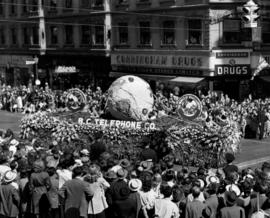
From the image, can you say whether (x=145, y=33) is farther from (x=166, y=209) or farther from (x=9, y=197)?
(x=166, y=209)

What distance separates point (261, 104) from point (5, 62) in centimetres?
3236

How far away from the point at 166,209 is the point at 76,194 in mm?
1898

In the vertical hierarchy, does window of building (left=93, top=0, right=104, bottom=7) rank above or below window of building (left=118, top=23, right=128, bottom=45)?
above

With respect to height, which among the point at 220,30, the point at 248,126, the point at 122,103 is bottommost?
the point at 248,126

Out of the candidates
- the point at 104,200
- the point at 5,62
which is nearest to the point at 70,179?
the point at 104,200

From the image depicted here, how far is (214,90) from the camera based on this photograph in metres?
32.3

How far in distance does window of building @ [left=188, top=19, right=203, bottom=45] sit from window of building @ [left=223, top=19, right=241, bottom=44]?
1367 millimetres

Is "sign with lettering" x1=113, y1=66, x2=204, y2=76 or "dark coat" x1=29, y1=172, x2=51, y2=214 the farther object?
"sign with lettering" x1=113, y1=66, x2=204, y2=76

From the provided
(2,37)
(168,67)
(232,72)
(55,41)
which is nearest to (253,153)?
(232,72)

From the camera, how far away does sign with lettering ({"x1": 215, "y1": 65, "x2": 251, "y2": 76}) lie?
1240 inches

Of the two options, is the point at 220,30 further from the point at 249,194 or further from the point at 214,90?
the point at 249,194

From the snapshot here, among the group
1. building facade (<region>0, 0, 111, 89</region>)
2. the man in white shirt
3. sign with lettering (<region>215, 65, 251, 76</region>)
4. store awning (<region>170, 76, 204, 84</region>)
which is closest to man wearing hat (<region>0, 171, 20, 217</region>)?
the man in white shirt

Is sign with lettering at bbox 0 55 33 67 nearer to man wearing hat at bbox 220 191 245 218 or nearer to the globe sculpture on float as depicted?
the globe sculpture on float

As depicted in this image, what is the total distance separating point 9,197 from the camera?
1109cm
